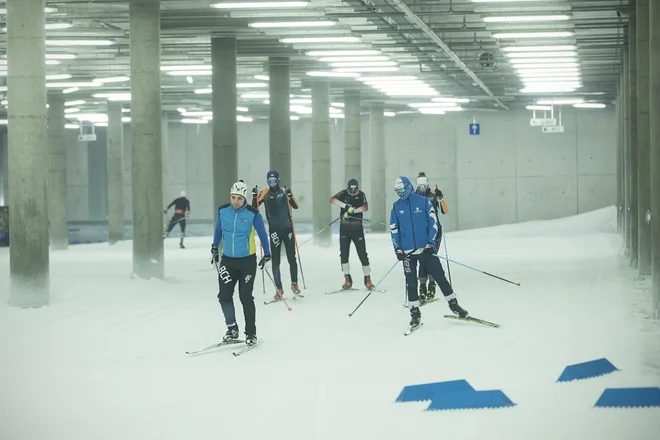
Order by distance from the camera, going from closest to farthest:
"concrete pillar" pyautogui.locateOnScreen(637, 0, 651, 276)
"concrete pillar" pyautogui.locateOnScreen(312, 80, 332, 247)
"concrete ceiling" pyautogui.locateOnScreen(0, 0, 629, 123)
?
"concrete pillar" pyautogui.locateOnScreen(637, 0, 651, 276) < "concrete ceiling" pyautogui.locateOnScreen(0, 0, 629, 123) < "concrete pillar" pyautogui.locateOnScreen(312, 80, 332, 247)

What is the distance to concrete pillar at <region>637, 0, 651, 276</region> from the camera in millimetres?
17859

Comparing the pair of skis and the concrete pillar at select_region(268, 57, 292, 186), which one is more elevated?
the concrete pillar at select_region(268, 57, 292, 186)

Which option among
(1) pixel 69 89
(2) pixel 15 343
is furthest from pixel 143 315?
(1) pixel 69 89

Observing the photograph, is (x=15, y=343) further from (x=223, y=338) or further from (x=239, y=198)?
(x=239, y=198)

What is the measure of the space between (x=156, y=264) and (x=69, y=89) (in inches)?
756

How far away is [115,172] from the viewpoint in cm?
4175

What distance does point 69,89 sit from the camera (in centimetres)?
3819

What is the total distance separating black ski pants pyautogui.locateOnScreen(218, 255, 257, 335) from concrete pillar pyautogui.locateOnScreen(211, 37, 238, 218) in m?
15.0

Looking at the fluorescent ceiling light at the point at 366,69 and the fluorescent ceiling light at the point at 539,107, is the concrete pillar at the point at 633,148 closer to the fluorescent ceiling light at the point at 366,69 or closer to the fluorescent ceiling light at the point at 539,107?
the fluorescent ceiling light at the point at 366,69

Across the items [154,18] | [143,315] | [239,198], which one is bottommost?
[143,315]

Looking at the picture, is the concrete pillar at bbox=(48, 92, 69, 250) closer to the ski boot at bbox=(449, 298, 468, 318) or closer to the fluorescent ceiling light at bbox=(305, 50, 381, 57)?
the fluorescent ceiling light at bbox=(305, 50, 381, 57)

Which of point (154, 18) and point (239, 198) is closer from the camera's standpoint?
point (239, 198)

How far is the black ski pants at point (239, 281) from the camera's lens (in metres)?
11.4

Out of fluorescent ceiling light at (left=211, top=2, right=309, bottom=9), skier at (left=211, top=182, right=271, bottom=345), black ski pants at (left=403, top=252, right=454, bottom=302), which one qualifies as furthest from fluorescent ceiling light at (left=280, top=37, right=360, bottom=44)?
skier at (left=211, top=182, right=271, bottom=345)
